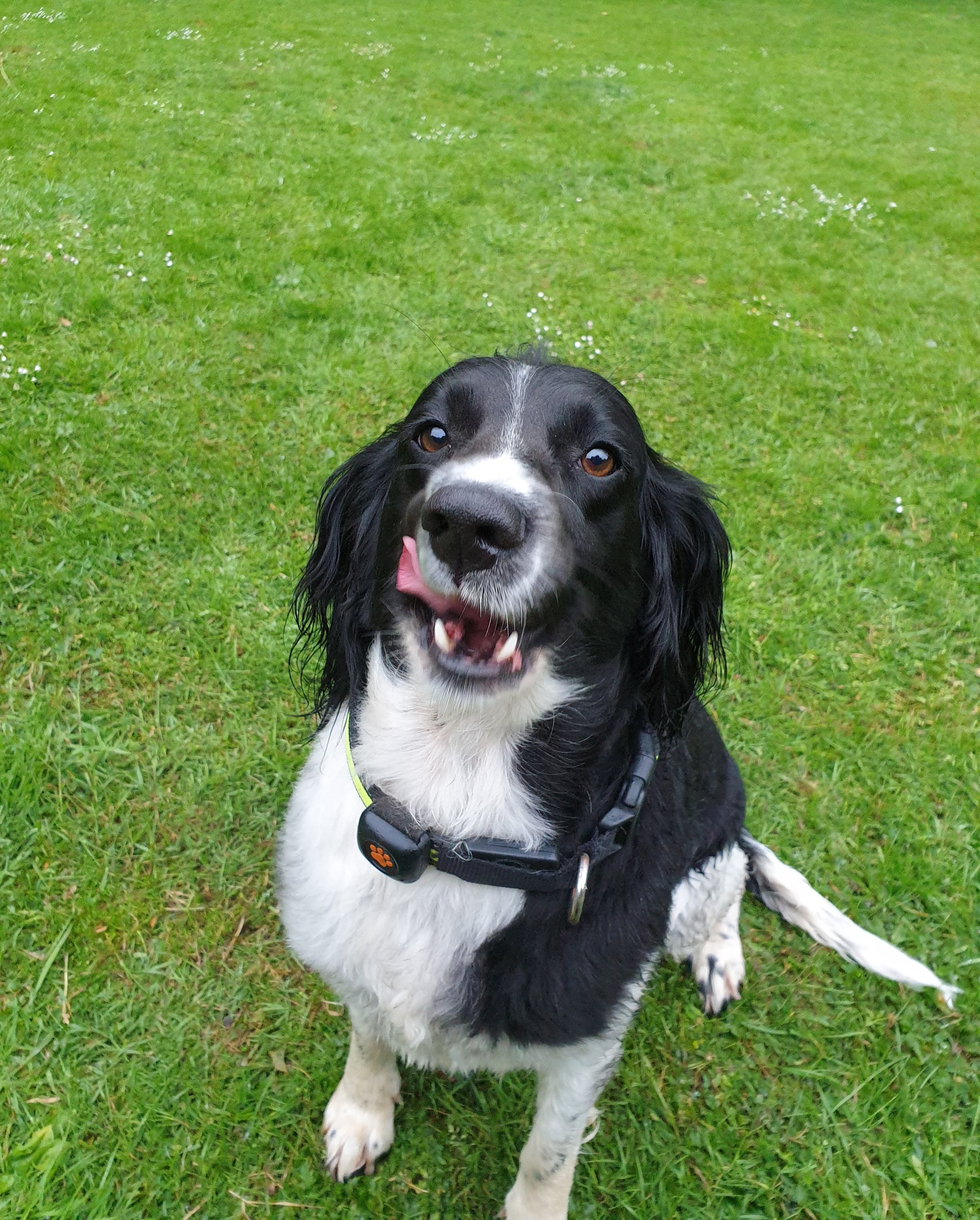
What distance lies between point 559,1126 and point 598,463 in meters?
1.63

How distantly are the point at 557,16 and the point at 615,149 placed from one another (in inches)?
342

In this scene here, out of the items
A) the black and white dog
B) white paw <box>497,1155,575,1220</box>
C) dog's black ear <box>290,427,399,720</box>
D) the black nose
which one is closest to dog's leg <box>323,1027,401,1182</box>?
the black and white dog

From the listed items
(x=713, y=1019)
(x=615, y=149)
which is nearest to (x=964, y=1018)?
(x=713, y=1019)

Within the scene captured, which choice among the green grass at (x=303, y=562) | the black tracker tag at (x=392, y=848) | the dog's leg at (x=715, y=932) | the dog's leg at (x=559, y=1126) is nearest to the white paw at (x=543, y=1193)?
the dog's leg at (x=559, y=1126)

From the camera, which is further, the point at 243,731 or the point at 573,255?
the point at 573,255

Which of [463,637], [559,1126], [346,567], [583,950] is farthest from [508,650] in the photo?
[559,1126]

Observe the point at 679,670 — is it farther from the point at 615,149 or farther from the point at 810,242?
the point at 615,149

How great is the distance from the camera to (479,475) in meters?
1.46

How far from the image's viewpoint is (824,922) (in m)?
2.67

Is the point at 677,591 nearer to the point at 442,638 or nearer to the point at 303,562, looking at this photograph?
the point at 442,638

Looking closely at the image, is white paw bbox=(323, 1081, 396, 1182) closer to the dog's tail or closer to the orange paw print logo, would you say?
the orange paw print logo

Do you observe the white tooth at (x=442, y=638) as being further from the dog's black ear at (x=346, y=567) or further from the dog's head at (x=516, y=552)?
the dog's black ear at (x=346, y=567)

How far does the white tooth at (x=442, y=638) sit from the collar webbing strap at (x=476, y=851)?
0.39 meters

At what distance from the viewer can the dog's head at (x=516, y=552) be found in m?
1.45
